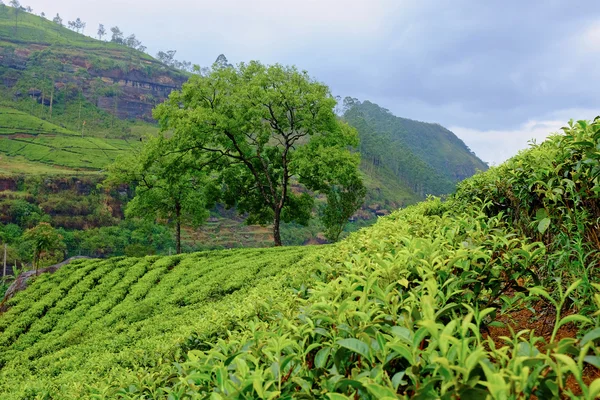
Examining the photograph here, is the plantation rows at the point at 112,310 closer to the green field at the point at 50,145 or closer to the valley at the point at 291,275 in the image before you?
the valley at the point at 291,275

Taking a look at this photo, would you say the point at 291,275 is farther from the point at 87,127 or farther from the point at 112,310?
the point at 87,127

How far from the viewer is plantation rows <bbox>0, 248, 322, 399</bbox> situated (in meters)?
6.40

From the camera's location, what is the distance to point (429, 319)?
134 cm

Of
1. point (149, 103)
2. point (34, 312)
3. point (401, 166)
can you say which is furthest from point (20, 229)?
point (401, 166)

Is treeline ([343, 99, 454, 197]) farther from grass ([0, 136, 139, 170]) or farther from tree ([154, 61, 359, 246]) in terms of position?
tree ([154, 61, 359, 246])

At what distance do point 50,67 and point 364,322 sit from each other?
14127 centimetres

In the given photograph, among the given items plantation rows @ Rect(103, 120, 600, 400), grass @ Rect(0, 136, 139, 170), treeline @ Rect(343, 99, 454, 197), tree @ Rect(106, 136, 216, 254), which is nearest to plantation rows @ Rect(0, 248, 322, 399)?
plantation rows @ Rect(103, 120, 600, 400)

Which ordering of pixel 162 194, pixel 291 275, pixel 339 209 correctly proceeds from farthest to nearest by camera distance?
pixel 339 209 → pixel 162 194 → pixel 291 275

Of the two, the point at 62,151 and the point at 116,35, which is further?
the point at 116,35

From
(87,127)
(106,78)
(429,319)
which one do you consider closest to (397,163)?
(87,127)

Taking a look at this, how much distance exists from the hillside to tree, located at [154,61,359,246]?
11.4 m

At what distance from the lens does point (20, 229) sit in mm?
55312

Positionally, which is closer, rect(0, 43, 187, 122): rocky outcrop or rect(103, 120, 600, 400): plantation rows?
rect(103, 120, 600, 400): plantation rows

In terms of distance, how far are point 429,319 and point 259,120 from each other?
19.0 meters
